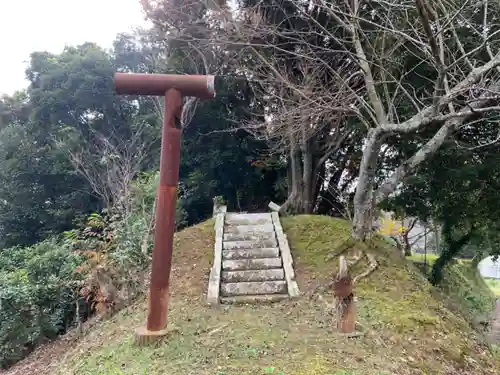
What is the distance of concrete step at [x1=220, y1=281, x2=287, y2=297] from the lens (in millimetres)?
6406

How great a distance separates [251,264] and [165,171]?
9.82 feet

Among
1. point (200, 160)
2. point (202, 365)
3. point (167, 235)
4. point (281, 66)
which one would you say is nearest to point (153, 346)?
point (202, 365)

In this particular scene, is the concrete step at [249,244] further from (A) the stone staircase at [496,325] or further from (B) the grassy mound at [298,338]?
(A) the stone staircase at [496,325]

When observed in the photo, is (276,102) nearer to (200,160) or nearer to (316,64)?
(316,64)

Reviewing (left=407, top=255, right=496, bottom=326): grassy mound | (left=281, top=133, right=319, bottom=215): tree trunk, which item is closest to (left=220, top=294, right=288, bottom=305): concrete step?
(left=281, top=133, right=319, bottom=215): tree trunk

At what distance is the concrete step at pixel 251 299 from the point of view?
20.1 ft

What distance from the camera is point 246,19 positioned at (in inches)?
347

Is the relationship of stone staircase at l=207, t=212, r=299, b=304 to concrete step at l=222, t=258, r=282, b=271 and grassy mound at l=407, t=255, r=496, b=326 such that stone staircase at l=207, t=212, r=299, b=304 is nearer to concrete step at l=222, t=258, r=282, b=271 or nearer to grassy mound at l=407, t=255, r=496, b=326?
concrete step at l=222, t=258, r=282, b=271

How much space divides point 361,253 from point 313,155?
423cm

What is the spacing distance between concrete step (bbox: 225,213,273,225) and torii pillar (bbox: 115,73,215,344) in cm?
417

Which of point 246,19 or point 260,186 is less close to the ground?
point 246,19

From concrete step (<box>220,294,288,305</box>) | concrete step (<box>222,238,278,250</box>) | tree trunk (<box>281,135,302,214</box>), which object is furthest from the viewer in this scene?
tree trunk (<box>281,135,302,214</box>)

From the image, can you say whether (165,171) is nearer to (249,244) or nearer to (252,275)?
(252,275)

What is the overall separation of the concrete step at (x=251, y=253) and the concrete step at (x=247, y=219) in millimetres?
1343
